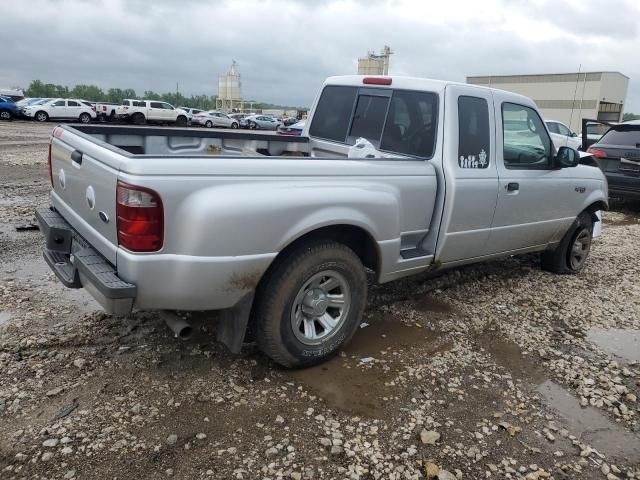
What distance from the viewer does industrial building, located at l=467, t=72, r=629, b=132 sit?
53.9m

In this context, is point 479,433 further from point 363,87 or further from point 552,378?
point 363,87

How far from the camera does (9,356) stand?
3465 millimetres

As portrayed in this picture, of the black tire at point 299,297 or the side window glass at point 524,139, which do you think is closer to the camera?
the black tire at point 299,297

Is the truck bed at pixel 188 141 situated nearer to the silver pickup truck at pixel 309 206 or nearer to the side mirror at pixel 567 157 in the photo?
the silver pickup truck at pixel 309 206

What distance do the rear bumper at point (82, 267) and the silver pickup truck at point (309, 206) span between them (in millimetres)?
11

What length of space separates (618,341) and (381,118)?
279 centimetres

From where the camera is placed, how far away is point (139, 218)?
2.66 meters

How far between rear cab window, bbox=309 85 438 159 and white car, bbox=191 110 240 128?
37.6 m

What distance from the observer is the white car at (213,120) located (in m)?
41.0

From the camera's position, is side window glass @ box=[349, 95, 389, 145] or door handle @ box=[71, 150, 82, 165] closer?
door handle @ box=[71, 150, 82, 165]

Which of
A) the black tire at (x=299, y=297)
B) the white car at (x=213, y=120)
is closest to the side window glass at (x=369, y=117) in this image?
the black tire at (x=299, y=297)

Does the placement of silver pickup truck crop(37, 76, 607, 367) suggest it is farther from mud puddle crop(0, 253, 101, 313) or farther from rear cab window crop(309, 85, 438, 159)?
mud puddle crop(0, 253, 101, 313)

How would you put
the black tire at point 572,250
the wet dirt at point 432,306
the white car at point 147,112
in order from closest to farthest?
1. the wet dirt at point 432,306
2. the black tire at point 572,250
3. the white car at point 147,112

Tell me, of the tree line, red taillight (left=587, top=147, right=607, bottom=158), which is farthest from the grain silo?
red taillight (left=587, top=147, right=607, bottom=158)
